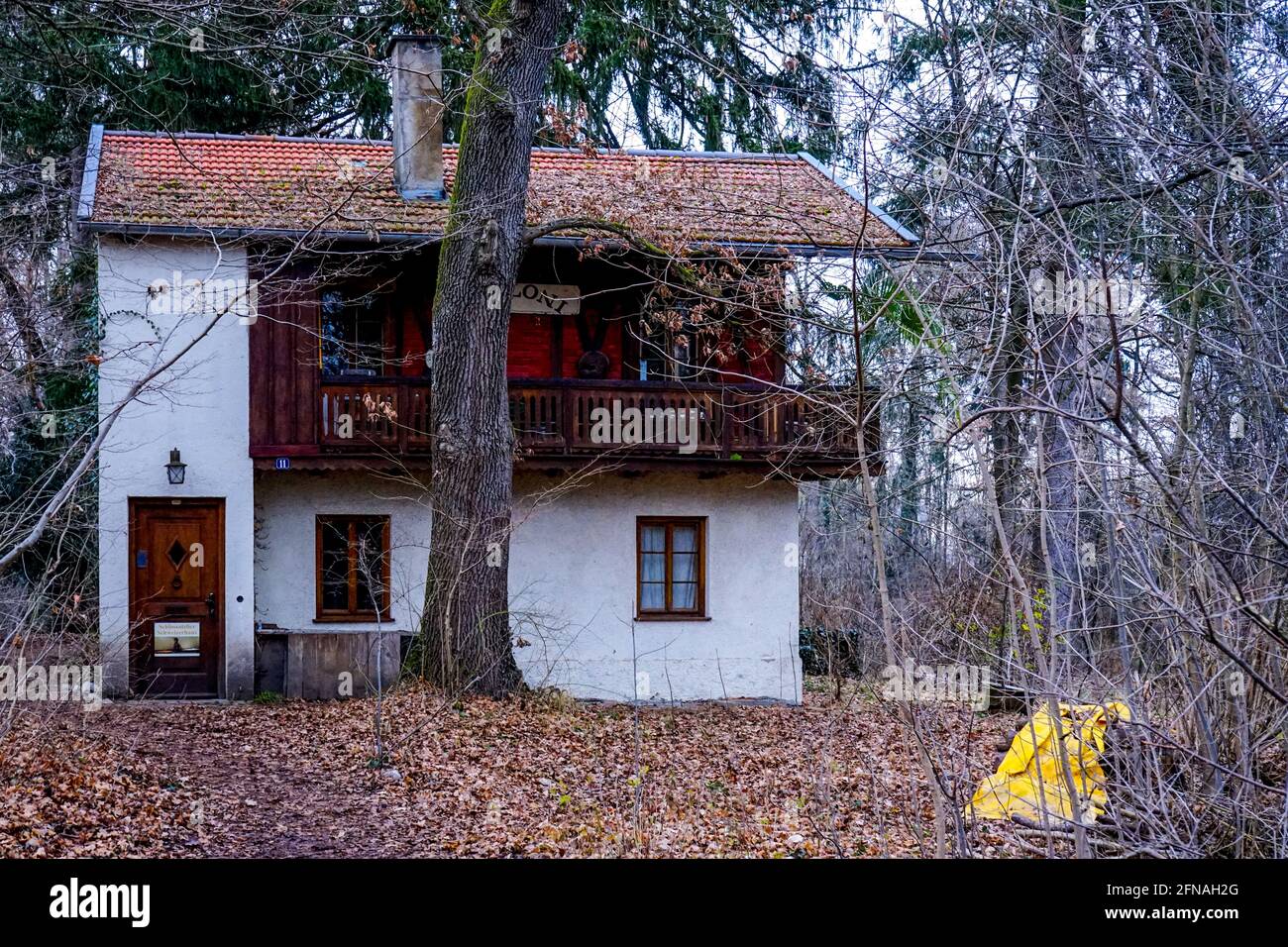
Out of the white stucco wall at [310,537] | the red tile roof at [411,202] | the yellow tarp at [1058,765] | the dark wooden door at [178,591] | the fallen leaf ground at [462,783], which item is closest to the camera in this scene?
the yellow tarp at [1058,765]

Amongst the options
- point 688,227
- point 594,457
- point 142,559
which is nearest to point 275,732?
point 142,559

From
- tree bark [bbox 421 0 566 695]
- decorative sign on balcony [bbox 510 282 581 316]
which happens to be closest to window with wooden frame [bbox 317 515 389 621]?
tree bark [bbox 421 0 566 695]

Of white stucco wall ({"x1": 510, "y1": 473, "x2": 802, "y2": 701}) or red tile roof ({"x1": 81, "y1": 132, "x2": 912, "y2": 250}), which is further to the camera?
white stucco wall ({"x1": 510, "y1": 473, "x2": 802, "y2": 701})

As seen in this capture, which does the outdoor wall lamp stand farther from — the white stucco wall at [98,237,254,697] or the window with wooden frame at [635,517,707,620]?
the window with wooden frame at [635,517,707,620]

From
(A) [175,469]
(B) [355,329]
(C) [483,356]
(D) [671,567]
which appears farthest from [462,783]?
(B) [355,329]

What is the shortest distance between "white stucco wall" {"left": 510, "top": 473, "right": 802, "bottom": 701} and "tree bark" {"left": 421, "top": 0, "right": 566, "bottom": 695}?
2.46m

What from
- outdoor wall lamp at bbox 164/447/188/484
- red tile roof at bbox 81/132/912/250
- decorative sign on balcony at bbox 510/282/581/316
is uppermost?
red tile roof at bbox 81/132/912/250

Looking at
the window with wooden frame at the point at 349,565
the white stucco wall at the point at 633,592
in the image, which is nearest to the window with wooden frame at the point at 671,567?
the white stucco wall at the point at 633,592

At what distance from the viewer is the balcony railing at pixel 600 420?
51.8 ft

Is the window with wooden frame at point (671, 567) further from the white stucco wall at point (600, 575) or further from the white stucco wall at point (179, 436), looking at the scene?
the white stucco wall at point (179, 436)

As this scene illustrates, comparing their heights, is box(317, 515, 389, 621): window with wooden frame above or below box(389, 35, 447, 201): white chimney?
below

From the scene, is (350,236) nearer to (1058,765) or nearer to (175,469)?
(175,469)

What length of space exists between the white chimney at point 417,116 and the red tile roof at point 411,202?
30cm

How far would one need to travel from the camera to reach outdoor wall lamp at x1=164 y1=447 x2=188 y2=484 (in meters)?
15.7
